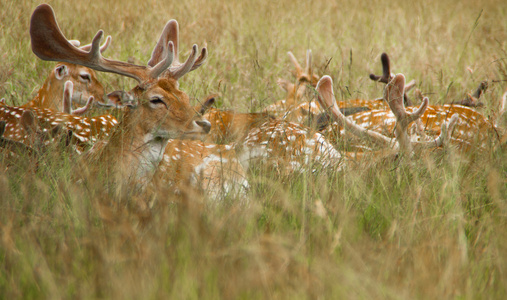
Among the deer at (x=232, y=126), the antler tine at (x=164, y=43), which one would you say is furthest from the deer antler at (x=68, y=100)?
the deer at (x=232, y=126)

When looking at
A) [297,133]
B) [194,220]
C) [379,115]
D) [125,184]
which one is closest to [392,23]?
[379,115]

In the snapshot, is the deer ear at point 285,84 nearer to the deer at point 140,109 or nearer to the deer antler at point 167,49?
the deer antler at point 167,49

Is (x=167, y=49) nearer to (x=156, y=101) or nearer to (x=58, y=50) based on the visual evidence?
(x=156, y=101)

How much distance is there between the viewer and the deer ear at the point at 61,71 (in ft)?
15.3

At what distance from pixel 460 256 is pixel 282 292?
64cm

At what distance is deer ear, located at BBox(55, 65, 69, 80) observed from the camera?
15.3 feet

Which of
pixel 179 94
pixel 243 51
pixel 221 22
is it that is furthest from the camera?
pixel 221 22

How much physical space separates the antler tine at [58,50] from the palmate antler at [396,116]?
3.82 ft

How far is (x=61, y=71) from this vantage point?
4.70m

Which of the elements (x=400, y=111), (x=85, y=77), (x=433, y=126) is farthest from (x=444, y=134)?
(x=85, y=77)

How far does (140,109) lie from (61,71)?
196cm

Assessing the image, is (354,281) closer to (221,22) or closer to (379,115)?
(379,115)

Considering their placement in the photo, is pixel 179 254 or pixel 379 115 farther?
pixel 379 115

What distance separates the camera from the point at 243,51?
6777 mm
